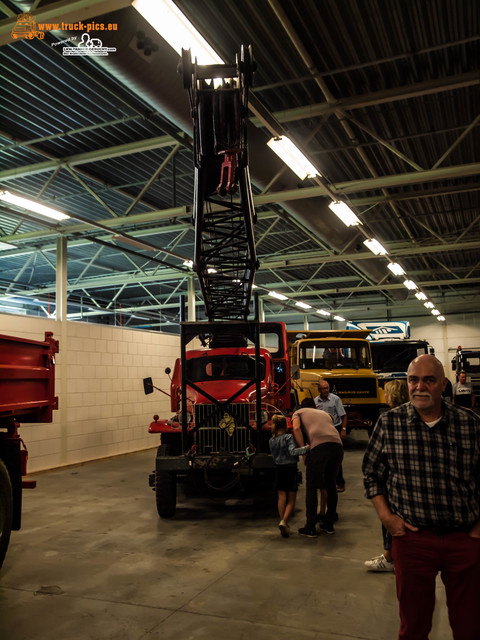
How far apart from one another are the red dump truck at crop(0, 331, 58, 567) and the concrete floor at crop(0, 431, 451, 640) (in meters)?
0.65

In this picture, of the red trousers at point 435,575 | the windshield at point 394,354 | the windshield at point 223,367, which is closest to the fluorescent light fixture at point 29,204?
the windshield at point 223,367

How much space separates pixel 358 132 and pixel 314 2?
132 inches

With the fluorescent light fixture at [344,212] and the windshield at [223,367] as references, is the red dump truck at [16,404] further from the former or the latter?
the fluorescent light fixture at [344,212]

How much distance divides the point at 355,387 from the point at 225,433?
19.8 feet

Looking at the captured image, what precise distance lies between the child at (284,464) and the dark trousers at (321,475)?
161 mm

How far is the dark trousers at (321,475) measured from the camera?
226 inches

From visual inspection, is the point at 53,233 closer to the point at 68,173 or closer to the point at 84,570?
the point at 68,173

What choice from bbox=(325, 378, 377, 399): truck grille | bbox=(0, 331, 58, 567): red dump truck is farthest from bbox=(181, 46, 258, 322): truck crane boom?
A: bbox=(325, 378, 377, 399): truck grille

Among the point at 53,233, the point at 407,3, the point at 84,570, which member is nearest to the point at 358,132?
the point at 407,3

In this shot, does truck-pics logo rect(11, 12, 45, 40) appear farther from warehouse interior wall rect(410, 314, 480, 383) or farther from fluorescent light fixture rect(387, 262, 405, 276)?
warehouse interior wall rect(410, 314, 480, 383)

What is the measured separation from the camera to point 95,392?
11828 millimetres

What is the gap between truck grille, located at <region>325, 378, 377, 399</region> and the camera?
12.1 metres

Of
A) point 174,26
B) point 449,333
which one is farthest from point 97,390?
point 449,333

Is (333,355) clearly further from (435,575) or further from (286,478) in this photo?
(435,575)
